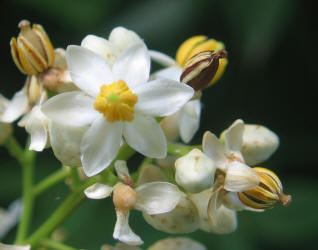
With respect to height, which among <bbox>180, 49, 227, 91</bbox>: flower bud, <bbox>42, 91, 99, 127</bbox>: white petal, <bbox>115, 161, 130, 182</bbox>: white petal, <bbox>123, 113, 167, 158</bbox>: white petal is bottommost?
<bbox>115, 161, 130, 182</bbox>: white petal

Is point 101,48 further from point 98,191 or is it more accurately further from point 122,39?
point 98,191

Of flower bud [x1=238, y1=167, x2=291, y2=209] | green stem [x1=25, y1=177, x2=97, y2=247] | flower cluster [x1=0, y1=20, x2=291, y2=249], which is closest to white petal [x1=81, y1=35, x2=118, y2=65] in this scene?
flower cluster [x1=0, y1=20, x2=291, y2=249]

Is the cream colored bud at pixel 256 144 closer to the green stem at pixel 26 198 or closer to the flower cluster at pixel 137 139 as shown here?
the flower cluster at pixel 137 139

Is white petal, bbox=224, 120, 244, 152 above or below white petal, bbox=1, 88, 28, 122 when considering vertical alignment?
above

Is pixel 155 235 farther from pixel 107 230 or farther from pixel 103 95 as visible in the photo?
pixel 103 95

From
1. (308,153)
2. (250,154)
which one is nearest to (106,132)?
(250,154)

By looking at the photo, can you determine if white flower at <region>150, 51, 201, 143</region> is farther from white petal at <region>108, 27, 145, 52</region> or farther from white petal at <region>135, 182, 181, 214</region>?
white petal at <region>135, 182, 181, 214</region>

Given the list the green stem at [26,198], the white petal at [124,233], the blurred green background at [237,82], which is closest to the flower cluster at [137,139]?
the white petal at [124,233]
